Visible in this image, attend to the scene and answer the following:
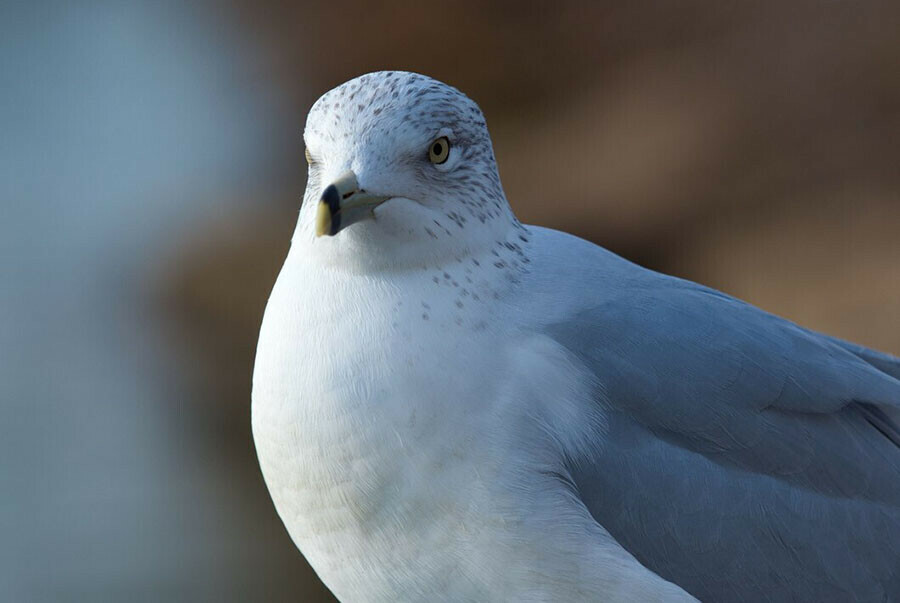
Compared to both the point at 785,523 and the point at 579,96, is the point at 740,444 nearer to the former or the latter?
the point at 785,523

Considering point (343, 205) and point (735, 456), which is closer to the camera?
point (343, 205)

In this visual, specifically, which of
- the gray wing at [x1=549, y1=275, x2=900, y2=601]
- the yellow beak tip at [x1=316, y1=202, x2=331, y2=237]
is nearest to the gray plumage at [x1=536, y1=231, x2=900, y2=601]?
the gray wing at [x1=549, y1=275, x2=900, y2=601]

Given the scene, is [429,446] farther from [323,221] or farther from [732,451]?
[732,451]

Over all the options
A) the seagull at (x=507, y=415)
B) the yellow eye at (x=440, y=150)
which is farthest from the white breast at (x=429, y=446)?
the yellow eye at (x=440, y=150)

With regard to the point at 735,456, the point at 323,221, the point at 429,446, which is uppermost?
the point at 323,221

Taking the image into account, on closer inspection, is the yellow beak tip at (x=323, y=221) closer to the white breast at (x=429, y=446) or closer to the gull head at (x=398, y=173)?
the gull head at (x=398, y=173)

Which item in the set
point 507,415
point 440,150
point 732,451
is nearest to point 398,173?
point 440,150

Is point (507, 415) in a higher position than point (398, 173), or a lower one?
lower

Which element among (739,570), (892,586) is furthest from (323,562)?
(892,586)
